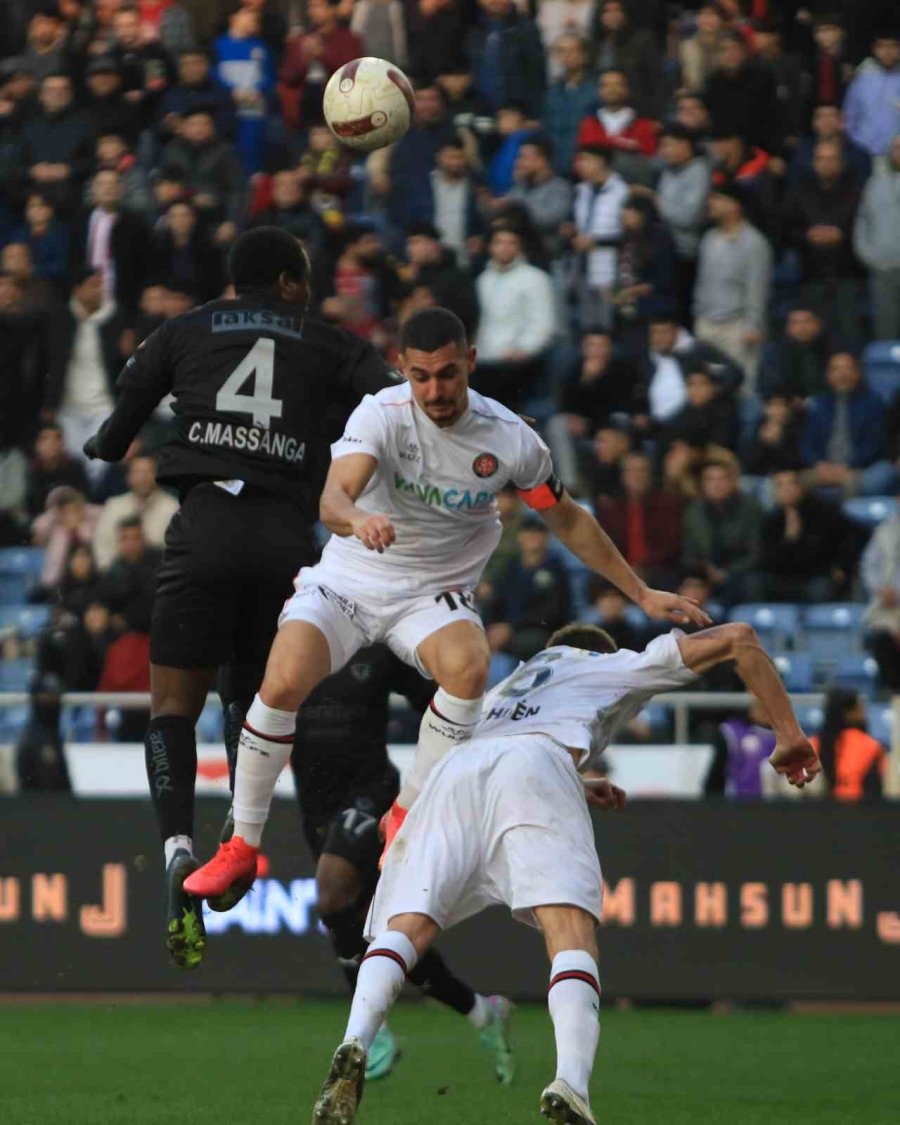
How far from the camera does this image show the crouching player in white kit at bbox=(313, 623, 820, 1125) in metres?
7.59

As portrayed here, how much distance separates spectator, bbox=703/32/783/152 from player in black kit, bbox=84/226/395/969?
8.23 metres

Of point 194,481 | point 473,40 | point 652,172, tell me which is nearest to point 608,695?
point 194,481

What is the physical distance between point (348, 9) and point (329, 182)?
6.65 ft

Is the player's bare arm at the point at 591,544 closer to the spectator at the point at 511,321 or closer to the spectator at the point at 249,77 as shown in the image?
the spectator at the point at 511,321

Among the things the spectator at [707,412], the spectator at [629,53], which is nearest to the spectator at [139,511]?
the spectator at [707,412]

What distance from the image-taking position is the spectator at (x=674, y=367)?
→ 50.4ft

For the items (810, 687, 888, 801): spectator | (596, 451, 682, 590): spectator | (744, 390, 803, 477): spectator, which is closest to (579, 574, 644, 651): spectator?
(596, 451, 682, 590): spectator

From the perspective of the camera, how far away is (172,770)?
29.2 feet

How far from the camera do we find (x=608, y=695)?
815 cm

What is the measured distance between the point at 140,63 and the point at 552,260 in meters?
4.07

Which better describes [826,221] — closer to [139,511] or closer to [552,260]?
[552,260]

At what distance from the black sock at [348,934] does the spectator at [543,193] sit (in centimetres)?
710

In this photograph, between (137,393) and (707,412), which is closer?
(137,393)

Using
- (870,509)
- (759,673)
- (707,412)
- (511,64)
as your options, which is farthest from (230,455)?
(511,64)
